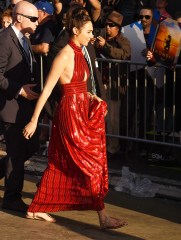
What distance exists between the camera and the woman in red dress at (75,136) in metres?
7.26

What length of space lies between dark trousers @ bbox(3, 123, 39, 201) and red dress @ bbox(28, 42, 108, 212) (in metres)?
0.51

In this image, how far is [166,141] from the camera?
9.38 metres

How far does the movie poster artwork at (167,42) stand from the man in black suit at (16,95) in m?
1.45

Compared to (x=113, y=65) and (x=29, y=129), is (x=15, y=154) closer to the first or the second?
(x=29, y=129)

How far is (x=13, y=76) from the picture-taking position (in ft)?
25.6

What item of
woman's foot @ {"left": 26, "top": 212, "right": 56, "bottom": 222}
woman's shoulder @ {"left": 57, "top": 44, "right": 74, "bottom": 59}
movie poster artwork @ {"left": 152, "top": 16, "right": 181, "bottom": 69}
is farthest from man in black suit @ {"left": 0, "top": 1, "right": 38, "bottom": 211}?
movie poster artwork @ {"left": 152, "top": 16, "right": 181, "bottom": 69}

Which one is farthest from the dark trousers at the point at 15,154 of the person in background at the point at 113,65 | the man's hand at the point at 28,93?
the person in background at the point at 113,65

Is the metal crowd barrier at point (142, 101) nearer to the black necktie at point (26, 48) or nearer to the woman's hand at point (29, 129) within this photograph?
the black necktie at point (26, 48)

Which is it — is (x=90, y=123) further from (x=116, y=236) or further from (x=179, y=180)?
(x=179, y=180)

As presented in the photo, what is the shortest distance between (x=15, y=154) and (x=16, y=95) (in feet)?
1.90

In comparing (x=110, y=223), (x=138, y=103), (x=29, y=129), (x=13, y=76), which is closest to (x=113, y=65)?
(x=138, y=103)

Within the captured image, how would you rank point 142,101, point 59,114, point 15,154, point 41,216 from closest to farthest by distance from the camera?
point 59,114
point 41,216
point 15,154
point 142,101

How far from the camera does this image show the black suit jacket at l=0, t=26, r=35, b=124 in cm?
773

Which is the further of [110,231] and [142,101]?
[142,101]
